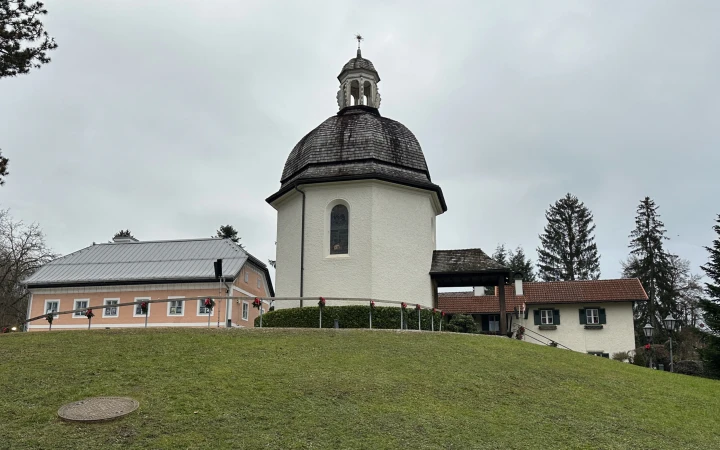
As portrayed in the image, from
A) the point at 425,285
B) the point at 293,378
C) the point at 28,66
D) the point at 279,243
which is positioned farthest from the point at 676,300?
the point at 28,66

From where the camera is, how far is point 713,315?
100 feet

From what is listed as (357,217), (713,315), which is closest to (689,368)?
(713,315)

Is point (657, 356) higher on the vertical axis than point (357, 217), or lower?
lower

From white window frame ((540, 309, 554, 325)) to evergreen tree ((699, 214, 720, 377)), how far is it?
30.8ft

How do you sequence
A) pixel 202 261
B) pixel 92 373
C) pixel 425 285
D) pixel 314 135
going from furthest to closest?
pixel 202 261 → pixel 314 135 → pixel 425 285 → pixel 92 373

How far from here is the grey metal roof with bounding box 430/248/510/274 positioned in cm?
2495

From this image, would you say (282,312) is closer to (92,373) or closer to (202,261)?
(92,373)

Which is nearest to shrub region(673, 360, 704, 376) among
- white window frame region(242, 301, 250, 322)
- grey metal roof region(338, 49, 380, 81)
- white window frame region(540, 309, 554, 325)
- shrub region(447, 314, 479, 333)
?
white window frame region(540, 309, 554, 325)

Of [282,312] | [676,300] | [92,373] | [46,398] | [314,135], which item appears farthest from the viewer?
[676,300]

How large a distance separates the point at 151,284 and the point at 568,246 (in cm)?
4080

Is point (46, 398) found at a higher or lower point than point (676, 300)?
lower

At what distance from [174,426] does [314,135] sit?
18.0m

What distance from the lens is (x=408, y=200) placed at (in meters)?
25.6

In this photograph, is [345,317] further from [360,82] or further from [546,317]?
[546,317]
